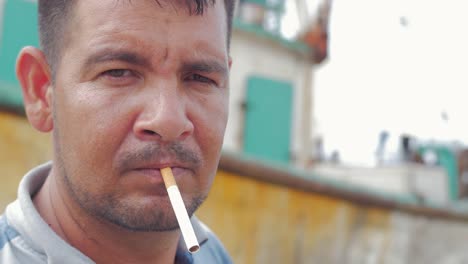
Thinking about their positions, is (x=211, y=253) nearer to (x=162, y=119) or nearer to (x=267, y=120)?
(x=162, y=119)

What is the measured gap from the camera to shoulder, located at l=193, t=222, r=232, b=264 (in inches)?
73.4

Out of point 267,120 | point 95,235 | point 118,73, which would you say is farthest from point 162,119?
point 267,120

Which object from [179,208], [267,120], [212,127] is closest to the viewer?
[179,208]

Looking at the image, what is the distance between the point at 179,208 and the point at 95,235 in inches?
12.9

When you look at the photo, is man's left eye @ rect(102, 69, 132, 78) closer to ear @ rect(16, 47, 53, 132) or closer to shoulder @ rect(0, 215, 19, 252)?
ear @ rect(16, 47, 53, 132)

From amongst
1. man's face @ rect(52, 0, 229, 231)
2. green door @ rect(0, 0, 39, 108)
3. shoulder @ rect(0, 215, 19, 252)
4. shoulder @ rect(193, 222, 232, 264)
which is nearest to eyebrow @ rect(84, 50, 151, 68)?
man's face @ rect(52, 0, 229, 231)

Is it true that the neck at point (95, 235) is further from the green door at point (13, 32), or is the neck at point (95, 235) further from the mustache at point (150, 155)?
the green door at point (13, 32)

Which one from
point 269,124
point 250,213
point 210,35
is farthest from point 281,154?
point 210,35

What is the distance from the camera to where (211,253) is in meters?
1.95

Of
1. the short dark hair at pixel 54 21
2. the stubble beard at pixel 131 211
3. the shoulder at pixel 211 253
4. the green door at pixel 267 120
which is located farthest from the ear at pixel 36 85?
the green door at pixel 267 120

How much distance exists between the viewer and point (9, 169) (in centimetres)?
294

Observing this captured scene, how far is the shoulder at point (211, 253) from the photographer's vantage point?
1863mm

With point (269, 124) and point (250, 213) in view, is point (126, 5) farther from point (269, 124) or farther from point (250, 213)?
point (269, 124)

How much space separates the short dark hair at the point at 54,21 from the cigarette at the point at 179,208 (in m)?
0.45
